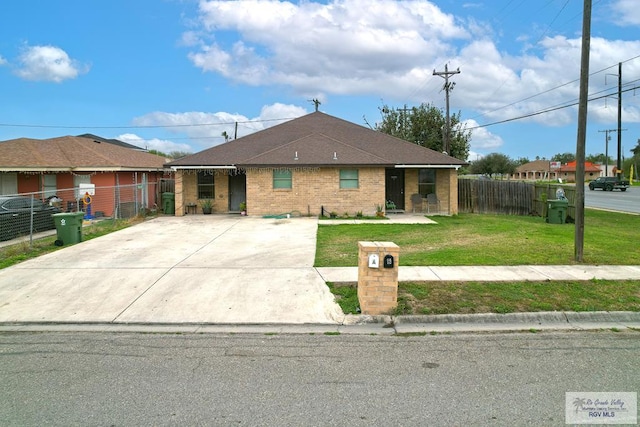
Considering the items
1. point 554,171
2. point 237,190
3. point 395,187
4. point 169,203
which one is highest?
point 554,171

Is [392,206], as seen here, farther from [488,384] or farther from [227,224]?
[488,384]

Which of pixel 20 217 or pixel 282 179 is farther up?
pixel 282 179

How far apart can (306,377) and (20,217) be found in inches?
555

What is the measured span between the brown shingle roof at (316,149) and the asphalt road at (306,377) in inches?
571

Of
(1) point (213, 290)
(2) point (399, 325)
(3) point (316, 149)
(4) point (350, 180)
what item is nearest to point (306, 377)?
(2) point (399, 325)

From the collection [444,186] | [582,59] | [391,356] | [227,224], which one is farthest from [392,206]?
[391,356]

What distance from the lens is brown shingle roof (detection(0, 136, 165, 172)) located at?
2002 centimetres

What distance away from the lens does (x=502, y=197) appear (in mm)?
23359

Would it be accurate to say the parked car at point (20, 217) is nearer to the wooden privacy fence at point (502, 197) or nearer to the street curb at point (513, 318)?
the street curb at point (513, 318)

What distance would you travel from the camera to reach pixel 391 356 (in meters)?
5.33

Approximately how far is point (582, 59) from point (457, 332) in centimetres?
757

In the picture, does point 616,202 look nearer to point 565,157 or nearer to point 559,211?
point 559,211

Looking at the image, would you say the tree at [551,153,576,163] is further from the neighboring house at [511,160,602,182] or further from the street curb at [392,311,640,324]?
the street curb at [392,311,640,324]

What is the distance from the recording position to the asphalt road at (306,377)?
3926 mm
